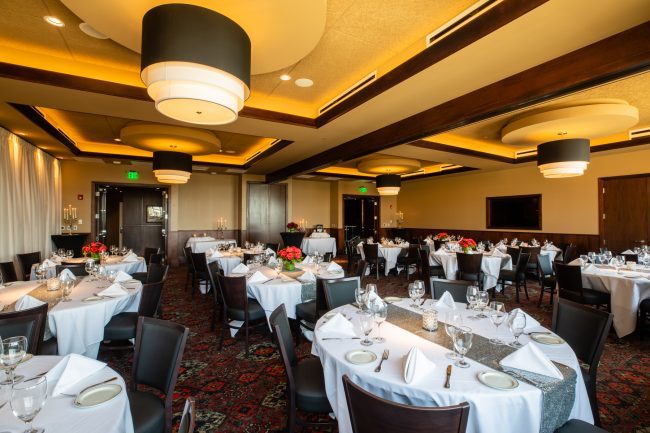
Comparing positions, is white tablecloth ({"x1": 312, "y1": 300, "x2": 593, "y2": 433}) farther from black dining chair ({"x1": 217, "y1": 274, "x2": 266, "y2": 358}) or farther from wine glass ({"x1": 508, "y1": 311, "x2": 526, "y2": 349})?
black dining chair ({"x1": 217, "y1": 274, "x2": 266, "y2": 358})

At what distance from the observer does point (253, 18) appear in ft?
8.44

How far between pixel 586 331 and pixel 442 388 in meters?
1.42

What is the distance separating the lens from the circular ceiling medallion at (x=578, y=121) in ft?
16.1

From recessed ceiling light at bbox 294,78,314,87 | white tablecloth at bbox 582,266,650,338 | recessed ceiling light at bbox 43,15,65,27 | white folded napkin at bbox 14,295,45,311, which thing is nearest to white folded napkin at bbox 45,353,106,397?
white folded napkin at bbox 14,295,45,311

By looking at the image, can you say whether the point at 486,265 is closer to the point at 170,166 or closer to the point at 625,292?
the point at 625,292

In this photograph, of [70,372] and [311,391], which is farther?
[311,391]

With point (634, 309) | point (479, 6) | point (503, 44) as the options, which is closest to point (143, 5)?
point (479, 6)

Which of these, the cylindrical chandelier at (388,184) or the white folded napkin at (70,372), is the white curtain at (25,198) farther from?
the cylindrical chandelier at (388,184)

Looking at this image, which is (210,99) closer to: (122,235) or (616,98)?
(616,98)

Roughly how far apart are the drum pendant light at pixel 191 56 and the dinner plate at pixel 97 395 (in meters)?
1.87

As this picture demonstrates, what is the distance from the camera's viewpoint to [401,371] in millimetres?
1657

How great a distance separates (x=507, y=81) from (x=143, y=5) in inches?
142

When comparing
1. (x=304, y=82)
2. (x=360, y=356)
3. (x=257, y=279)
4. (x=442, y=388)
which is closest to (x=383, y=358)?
(x=360, y=356)

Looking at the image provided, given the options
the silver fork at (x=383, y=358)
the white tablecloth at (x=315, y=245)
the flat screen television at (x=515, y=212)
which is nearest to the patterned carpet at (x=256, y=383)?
the silver fork at (x=383, y=358)
